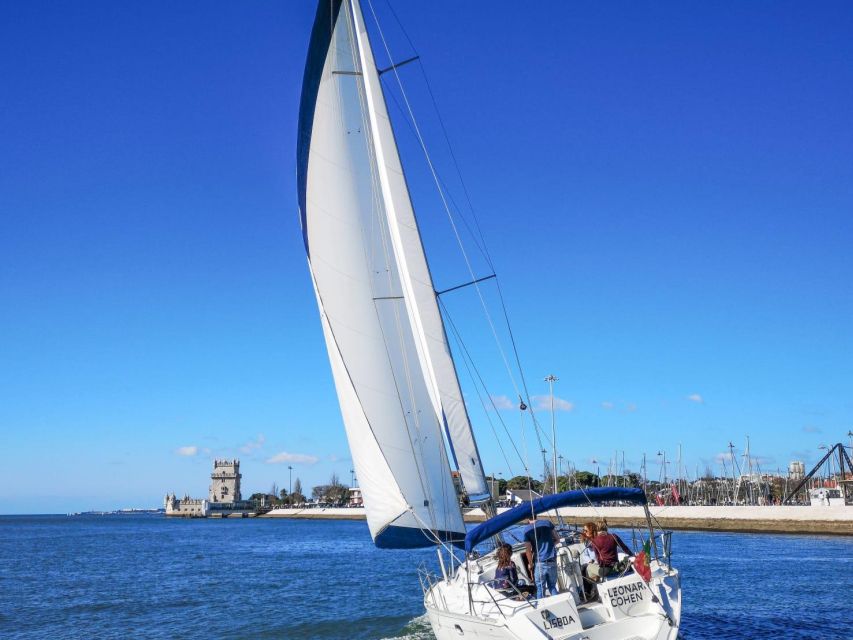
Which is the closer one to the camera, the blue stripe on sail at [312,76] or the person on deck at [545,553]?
the person on deck at [545,553]

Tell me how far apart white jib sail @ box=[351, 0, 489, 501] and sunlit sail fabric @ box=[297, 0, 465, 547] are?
0.48 metres

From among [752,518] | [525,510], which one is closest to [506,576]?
[525,510]

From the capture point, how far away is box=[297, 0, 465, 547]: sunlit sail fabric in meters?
14.8

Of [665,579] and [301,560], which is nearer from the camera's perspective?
[665,579]

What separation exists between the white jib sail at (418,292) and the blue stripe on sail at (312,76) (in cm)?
70

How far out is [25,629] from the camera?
2244 cm

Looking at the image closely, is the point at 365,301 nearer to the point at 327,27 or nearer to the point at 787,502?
the point at 327,27

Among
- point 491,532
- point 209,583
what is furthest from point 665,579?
point 209,583

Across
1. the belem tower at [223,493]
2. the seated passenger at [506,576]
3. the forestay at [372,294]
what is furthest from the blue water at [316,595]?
the belem tower at [223,493]

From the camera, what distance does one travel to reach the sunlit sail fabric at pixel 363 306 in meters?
14.8

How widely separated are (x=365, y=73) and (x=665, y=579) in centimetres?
1164

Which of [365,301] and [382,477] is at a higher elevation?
[365,301]

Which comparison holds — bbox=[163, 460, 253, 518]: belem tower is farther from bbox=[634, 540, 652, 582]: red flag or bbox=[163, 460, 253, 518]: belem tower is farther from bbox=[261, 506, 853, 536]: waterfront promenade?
bbox=[634, 540, 652, 582]: red flag

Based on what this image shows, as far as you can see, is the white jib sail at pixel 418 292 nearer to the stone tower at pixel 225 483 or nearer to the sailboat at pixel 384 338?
the sailboat at pixel 384 338
